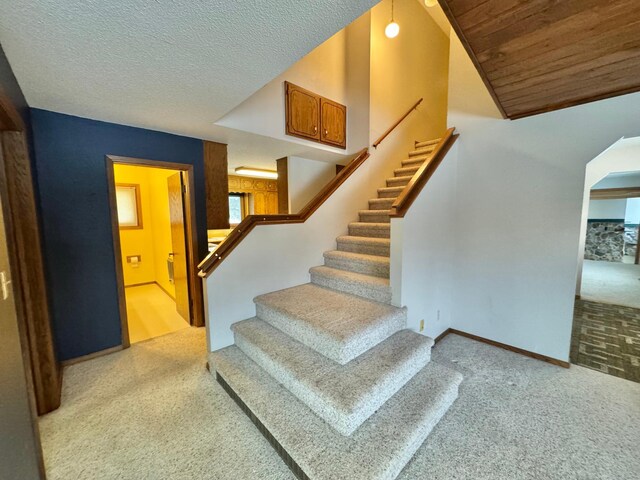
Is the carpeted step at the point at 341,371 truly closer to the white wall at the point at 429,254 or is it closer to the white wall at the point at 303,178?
the white wall at the point at 429,254

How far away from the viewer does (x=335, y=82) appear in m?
3.52

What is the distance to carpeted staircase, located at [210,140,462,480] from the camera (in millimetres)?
1330

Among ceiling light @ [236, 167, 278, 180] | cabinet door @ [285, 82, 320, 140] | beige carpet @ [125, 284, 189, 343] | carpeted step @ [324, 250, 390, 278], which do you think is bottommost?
beige carpet @ [125, 284, 189, 343]

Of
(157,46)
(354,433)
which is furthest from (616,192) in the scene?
(157,46)

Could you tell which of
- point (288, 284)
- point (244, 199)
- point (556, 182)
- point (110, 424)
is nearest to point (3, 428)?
point (110, 424)

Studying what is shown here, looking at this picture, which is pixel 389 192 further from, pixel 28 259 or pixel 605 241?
pixel 605 241

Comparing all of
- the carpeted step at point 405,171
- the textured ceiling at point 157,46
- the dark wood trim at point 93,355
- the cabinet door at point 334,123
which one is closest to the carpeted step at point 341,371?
the dark wood trim at point 93,355

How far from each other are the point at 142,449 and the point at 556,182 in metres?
3.74

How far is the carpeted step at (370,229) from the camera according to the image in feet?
9.59

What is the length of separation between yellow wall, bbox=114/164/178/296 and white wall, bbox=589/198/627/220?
11387 mm

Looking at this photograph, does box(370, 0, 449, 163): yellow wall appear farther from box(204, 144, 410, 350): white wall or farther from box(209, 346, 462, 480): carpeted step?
box(209, 346, 462, 480): carpeted step

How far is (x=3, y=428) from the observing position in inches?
38.0

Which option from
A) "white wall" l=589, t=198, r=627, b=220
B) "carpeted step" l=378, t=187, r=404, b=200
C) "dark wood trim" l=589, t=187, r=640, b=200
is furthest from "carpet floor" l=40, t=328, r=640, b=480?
"white wall" l=589, t=198, r=627, b=220

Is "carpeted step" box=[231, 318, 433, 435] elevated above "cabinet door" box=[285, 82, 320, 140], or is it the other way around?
"cabinet door" box=[285, 82, 320, 140]
